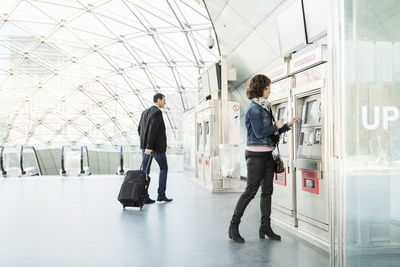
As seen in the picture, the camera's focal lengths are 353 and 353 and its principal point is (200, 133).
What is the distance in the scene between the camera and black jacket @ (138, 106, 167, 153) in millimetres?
7504

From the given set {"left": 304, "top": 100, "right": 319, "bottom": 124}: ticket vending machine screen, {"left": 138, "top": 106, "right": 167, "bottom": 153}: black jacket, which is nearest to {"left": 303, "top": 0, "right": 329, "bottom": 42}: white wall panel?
{"left": 304, "top": 100, "right": 319, "bottom": 124}: ticket vending machine screen

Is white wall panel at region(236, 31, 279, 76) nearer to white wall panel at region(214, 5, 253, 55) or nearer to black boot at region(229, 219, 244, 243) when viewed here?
white wall panel at region(214, 5, 253, 55)

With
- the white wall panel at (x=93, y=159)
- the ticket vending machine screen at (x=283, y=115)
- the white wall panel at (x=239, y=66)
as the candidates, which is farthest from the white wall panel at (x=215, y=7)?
the white wall panel at (x=93, y=159)

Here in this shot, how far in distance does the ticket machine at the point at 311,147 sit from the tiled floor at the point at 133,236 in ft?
1.08

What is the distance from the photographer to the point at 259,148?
14.8 feet

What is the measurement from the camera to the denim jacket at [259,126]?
4.38 m

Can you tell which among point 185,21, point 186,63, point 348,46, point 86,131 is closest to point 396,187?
point 348,46

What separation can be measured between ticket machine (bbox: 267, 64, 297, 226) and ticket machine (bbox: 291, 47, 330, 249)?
5.7 inches

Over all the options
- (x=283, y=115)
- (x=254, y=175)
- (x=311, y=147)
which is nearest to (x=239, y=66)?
(x=283, y=115)

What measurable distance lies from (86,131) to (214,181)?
103 feet

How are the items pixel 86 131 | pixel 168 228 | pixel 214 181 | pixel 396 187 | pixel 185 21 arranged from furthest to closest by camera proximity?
1. pixel 86 131
2. pixel 185 21
3. pixel 214 181
4. pixel 168 228
5. pixel 396 187

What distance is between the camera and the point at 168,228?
5293 mm

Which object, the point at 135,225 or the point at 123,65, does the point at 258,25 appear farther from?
the point at 123,65

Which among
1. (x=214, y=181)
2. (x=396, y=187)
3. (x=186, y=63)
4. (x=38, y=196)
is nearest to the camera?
(x=396, y=187)
